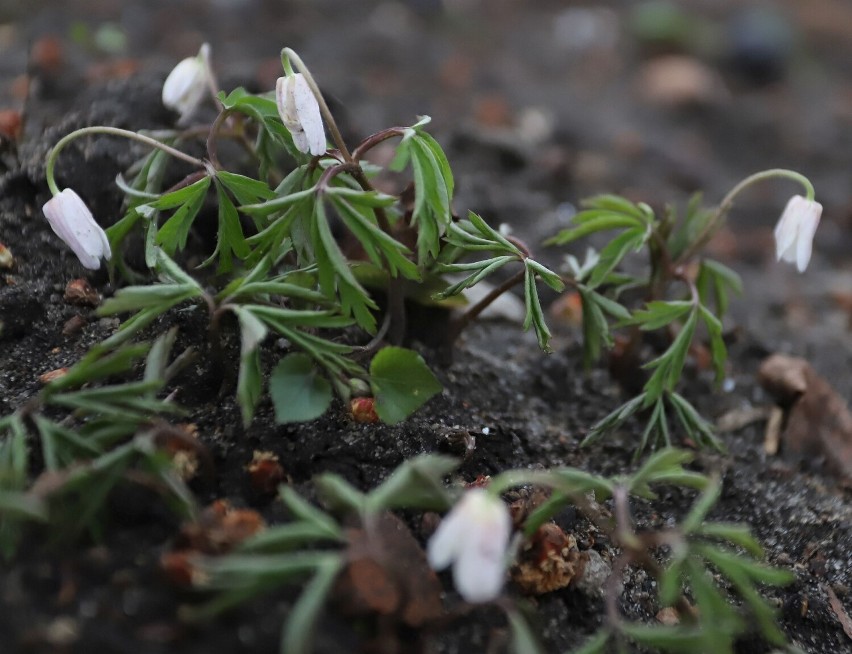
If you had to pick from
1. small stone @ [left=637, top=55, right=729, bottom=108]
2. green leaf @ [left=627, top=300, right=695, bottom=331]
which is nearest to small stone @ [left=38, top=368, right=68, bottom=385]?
green leaf @ [left=627, top=300, right=695, bottom=331]

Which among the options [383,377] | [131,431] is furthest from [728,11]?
[131,431]

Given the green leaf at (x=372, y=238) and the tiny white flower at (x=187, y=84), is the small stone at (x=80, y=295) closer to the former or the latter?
the tiny white flower at (x=187, y=84)

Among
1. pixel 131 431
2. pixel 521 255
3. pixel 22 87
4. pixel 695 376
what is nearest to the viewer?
pixel 131 431

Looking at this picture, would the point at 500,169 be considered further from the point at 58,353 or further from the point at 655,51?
the point at 655,51

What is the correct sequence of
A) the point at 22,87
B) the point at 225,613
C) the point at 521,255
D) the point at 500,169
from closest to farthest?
the point at 225,613
the point at 521,255
the point at 22,87
the point at 500,169

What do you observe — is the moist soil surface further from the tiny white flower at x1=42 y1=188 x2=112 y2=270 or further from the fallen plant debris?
the tiny white flower at x1=42 y1=188 x2=112 y2=270

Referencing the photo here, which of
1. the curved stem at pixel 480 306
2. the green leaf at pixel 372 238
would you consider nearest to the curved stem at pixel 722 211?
the curved stem at pixel 480 306

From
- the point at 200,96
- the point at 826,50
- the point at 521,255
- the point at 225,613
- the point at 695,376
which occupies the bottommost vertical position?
the point at 826,50
